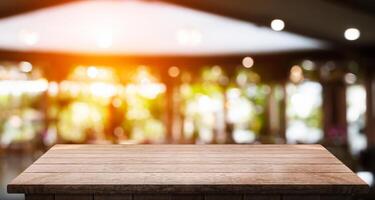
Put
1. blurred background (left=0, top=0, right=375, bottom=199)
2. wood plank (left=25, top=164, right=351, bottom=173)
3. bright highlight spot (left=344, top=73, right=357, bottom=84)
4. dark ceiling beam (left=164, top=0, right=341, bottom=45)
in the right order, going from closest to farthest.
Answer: wood plank (left=25, top=164, right=351, bottom=173) < dark ceiling beam (left=164, top=0, right=341, bottom=45) < blurred background (left=0, top=0, right=375, bottom=199) < bright highlight spot (left=344, top=73, right=357, bottom=84)

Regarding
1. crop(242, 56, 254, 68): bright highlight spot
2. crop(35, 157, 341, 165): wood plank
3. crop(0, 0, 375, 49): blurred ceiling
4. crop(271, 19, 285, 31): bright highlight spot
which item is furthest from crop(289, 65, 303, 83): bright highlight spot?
crop(35, 157, 341, 165): wood plank

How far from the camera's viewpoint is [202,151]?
2.52 metres

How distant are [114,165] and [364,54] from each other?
7.11 m

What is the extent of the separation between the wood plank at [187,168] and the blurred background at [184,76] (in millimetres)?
5209

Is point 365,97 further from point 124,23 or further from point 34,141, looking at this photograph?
point 34,141

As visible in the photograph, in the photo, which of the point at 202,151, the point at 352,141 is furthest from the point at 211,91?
the point at 202,151

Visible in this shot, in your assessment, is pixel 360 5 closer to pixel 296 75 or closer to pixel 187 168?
pixel 296 75

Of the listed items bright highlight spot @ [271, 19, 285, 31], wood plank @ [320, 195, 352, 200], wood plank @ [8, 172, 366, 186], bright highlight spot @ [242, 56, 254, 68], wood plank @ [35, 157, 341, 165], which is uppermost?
bright highlight spot @ [271, 19, 285, 31]

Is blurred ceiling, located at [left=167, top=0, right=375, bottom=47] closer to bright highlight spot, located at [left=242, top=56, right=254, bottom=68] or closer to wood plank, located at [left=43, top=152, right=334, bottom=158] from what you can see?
bright highlight spot, located at [left=242, top=56, right=254, bottom=68]

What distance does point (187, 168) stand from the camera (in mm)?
2139

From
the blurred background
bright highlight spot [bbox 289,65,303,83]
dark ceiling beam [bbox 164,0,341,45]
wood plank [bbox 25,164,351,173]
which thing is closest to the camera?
wood plank [bbox 25,164,351,173]

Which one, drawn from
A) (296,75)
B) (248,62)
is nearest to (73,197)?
(248,62)

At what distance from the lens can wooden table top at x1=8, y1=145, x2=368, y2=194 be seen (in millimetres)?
1947

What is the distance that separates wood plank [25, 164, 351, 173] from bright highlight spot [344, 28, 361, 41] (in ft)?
19.6
